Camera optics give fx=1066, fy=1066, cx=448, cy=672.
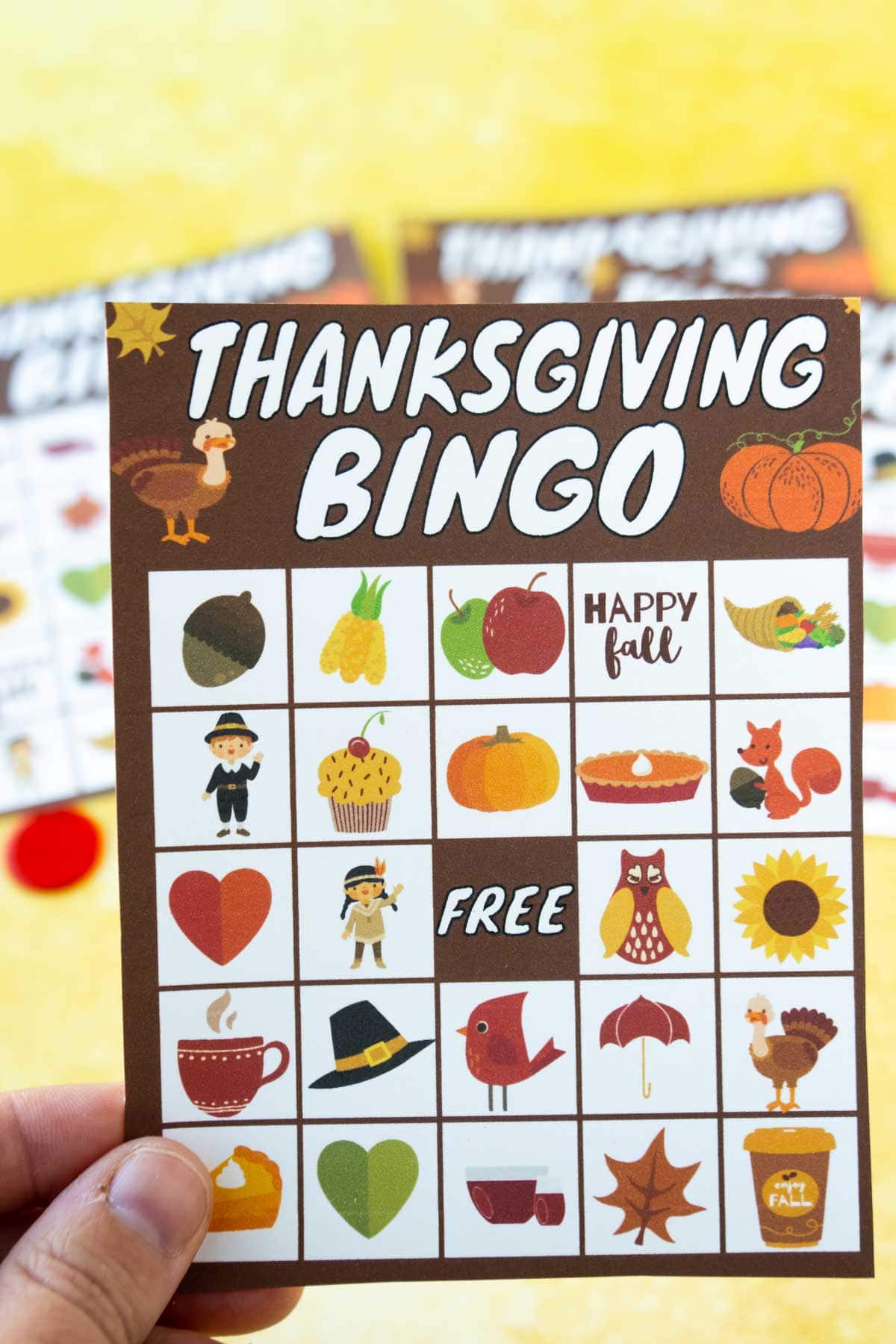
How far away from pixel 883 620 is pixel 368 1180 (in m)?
0.84

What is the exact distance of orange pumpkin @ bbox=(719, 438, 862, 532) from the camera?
0.68m

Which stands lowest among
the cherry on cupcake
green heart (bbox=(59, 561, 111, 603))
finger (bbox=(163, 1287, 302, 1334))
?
finger (bbox=(163, 1287, 302, 1334))

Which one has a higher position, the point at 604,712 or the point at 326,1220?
the point at 604,712

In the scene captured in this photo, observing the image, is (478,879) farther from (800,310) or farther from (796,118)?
(796,118)

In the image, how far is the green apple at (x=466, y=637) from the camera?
0.69 meters

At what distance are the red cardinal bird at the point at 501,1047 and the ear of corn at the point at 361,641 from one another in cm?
23

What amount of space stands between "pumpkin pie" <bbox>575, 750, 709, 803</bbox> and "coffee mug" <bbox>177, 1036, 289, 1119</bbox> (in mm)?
265

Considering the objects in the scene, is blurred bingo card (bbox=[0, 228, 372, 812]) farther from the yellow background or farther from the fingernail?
the fingernail

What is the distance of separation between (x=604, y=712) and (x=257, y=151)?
2.99 feet

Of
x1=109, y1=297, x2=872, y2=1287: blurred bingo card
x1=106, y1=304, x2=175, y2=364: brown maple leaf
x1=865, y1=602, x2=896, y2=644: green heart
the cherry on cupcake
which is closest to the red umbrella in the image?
x1=109, y1=297, x2=872, y2=1287: blurred bingo card

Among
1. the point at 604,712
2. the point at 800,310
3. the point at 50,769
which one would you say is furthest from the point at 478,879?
the point at 50,769

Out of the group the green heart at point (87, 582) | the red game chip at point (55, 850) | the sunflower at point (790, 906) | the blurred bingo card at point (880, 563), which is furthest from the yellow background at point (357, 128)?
the sunflower at point (790, 906)

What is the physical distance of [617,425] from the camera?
2.23 feet

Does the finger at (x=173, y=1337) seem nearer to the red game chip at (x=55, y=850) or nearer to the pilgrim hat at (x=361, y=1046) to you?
the pilgrim hat at (x=361, y=1046)
